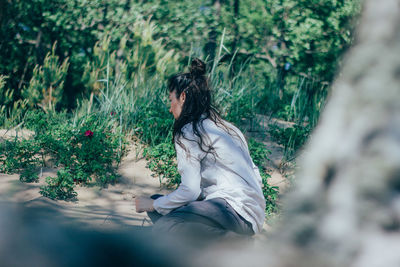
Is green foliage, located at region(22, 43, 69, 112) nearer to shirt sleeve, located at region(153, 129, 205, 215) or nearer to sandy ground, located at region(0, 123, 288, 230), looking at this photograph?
sandy ground, located at region(0, 123, 288, 230)

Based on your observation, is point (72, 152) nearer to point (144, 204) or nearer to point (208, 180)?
point (144, 204)

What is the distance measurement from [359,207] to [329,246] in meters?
0.05

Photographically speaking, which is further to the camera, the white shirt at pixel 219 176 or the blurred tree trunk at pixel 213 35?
the blurred tree trunk at pixel 213 35

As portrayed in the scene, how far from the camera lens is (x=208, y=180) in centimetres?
241

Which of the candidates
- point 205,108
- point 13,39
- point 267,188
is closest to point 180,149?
point 205,108

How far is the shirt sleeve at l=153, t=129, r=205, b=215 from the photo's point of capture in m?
2.25

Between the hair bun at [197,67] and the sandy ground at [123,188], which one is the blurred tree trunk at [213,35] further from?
the hair bun at [197,67]

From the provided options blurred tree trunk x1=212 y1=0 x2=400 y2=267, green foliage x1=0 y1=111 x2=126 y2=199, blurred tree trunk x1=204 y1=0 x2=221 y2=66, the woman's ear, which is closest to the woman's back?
the woman's ear

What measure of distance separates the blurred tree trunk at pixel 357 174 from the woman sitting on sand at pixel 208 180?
1649mm

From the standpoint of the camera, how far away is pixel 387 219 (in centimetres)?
36

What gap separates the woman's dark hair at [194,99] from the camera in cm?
245

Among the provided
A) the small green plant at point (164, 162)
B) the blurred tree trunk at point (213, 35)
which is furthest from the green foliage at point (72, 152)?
the blurred tree trunk at point (213, 35)

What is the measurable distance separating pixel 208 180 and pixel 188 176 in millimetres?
207

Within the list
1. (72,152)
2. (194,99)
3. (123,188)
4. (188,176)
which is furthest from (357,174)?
(72,152)
